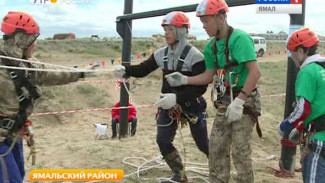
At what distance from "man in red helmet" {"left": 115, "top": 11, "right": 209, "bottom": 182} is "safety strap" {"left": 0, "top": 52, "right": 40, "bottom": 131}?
1.44 m

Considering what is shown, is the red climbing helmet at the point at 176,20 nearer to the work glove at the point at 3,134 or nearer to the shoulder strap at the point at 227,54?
the shoulder strap at the point at 227,54

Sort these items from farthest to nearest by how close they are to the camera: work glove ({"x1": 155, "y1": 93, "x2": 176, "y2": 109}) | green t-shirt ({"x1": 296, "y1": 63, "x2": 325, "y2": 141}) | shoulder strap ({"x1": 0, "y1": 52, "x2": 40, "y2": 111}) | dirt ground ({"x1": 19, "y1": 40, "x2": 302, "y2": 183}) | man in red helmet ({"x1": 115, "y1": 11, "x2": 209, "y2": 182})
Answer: dirt ground ({"x1": 19, "y1": 40, "x2": 302, "y2": 183}) < man in red helmet ({"x1": 115, "y1": 11, "x2": 209, "y2": 182}) < work glove ({"x1": 155, "y1": 93, "x2": 176, "y2": 109}) < shoulder strap ({"x1": 0, "y1": 52, "x2": 40, "y2": 111}) < green t-shirt ({"x1": 296, "y1": 63, "x2": 325, "y2": 141})

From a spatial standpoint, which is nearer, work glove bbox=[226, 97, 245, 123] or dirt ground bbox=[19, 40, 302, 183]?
work glove bbox=[226, 97, 245, 123]

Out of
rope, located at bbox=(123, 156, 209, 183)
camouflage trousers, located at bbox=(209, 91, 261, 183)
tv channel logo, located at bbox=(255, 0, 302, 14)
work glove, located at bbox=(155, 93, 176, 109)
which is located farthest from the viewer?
rope, located at bbox=(123, 156, 209, 183)

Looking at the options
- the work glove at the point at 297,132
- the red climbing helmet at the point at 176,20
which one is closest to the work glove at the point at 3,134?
the red climbing helmet at the point at 176,20

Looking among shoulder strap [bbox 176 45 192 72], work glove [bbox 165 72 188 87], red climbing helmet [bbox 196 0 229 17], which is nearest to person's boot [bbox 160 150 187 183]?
work glove [bbox 165 72 188 87]

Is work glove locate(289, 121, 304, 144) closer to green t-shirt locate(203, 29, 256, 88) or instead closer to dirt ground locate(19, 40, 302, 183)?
green t-shirt locate(203, 29, 256, 88)

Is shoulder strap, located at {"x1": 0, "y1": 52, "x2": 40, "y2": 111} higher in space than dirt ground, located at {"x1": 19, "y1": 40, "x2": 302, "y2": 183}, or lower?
higher

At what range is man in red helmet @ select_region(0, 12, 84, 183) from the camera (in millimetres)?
3416

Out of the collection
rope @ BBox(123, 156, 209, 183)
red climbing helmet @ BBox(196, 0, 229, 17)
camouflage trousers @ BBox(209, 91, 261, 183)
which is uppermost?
red climbing helmet @ BBox(196, 0, 229, 17)


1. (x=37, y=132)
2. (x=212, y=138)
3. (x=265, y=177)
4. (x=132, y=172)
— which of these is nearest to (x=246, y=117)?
(x=212, y=138)

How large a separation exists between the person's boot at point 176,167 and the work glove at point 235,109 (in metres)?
1.33

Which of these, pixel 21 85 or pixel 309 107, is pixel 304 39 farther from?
pixel 21 85

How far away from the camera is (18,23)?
3.52m
